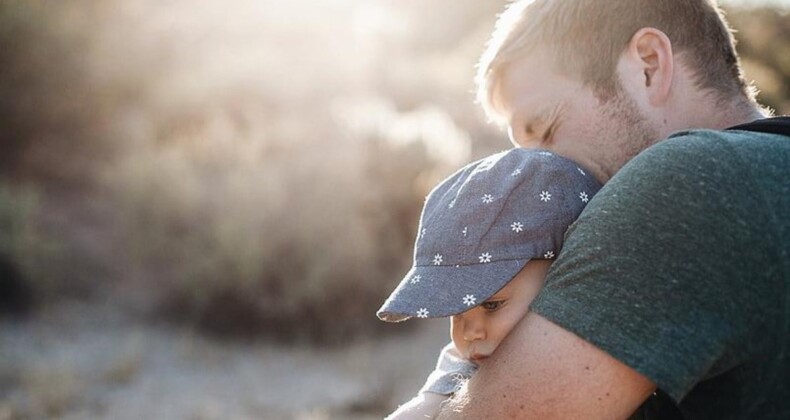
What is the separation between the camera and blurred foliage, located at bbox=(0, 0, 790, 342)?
649 centimetres

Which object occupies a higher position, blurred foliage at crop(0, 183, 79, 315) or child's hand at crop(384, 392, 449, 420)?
blurred foliage at crop(0, 183, 79, 315)

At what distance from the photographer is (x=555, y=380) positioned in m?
1.55

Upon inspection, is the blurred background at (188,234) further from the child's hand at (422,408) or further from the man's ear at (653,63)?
the man's ear at (653,63)

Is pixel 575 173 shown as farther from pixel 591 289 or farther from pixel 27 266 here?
pixel 27 266

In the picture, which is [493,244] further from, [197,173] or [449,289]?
[197,173]

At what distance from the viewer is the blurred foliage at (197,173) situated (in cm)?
649

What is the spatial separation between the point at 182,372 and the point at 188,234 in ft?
4.45


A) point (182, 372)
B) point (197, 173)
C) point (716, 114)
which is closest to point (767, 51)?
point (197, 173)

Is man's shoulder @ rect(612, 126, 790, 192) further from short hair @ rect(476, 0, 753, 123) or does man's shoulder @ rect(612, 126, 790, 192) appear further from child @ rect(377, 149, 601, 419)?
short hair @ rect(476, 0, 753, 123)

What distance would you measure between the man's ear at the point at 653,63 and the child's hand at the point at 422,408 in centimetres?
83

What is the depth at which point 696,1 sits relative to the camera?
2303mm

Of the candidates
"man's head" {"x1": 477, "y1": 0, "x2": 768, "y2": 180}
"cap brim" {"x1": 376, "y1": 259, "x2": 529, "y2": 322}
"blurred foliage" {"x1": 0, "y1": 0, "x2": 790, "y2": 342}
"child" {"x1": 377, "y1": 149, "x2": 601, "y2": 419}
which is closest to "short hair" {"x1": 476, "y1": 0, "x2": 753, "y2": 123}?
"man's head" {"x1": 477, "y1": 0, "x2": 768, "y2": 180}

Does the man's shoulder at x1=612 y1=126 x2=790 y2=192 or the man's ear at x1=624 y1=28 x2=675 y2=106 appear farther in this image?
the man's ear at x1=624 y1=28 x2=675 y2=106

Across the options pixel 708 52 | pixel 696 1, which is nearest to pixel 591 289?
pixel 708 52
